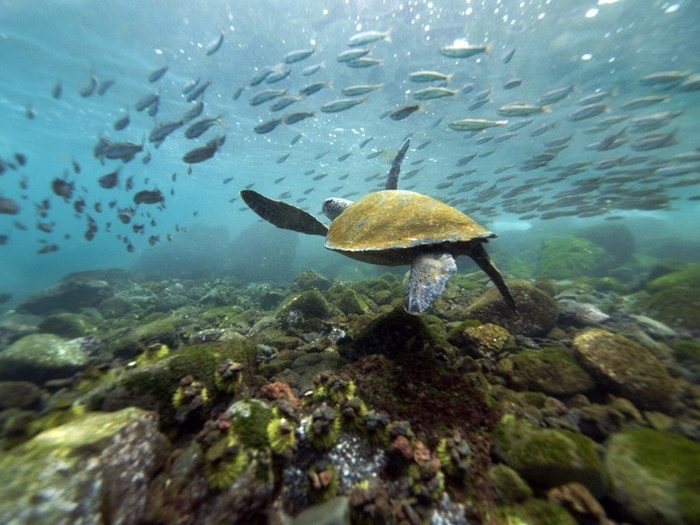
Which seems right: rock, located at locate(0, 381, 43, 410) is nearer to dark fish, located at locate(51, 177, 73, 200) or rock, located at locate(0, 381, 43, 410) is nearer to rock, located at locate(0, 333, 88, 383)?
rock, located at locate(0, 333, 88, 383)

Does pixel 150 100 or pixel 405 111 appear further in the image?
pixel 150 100

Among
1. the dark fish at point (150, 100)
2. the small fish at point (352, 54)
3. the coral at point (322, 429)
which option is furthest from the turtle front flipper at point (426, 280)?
the dark fish at point (150, 100)

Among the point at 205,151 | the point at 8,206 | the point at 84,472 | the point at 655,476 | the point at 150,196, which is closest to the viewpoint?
the point at 84,472

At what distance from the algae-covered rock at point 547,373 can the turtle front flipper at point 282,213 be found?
11.0ft

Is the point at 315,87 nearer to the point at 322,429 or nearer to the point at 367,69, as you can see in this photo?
the point at 367,69

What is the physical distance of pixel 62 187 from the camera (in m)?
10.0

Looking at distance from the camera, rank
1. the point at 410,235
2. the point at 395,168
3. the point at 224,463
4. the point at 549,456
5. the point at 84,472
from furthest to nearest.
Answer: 1. the point at 395,168
2. the point at 410,235
3. the point at 549,456
4. the point at 224,463
5. the point at 84,472

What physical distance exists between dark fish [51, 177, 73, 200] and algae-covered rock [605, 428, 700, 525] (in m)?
14.5

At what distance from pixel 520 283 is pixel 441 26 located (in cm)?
1325

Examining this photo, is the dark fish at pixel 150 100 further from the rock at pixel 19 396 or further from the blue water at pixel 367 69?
the rock at pixel 19 396

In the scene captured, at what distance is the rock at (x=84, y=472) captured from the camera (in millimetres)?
1346

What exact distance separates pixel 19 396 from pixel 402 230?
4.53 metres

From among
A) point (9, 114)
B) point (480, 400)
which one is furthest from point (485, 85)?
point (9, 114)

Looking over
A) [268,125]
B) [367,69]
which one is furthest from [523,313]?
[367,69]
